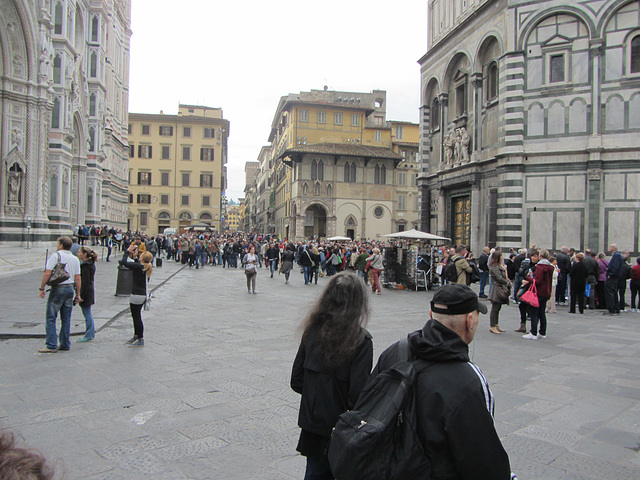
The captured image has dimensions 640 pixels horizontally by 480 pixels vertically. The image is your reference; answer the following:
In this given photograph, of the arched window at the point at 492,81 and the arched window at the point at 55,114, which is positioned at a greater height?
the arched window at the point at 492,81

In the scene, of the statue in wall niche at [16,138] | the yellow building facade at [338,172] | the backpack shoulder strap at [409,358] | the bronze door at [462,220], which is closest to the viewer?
the backpack shoulder strap at [409,358]

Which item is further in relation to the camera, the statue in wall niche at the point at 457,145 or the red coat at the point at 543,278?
the statue in wall niche at the point at 457,145

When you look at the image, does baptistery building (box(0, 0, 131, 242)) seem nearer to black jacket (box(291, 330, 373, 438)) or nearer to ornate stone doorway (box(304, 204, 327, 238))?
Answer: ornate stone doorway (box(304, 204, 327, 238))

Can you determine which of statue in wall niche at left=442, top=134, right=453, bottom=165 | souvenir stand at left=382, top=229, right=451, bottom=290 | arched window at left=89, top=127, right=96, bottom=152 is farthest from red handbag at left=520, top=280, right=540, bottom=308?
arched window at left=89, top=127, right=96, bottom=152

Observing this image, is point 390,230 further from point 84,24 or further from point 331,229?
point 84,24

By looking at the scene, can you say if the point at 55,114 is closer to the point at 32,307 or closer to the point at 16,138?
the point at 16,138

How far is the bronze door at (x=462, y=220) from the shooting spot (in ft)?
77.5

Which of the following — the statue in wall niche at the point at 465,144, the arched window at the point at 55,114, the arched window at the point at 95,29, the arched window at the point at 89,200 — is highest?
the arched window at the point at 95,29

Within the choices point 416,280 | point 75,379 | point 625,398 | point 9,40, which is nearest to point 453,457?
point 625,398

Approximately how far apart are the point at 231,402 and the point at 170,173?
196ft

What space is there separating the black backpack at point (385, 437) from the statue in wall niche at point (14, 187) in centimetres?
2232

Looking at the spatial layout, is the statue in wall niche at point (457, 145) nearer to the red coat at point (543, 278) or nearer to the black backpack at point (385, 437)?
the red coat at point (543, 278)

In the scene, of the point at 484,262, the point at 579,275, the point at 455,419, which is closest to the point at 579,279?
the point at 579,275

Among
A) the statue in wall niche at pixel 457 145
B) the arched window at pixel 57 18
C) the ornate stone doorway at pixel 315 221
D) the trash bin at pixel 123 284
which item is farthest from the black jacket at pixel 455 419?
the ornate stone doorway at pixel 315 221
